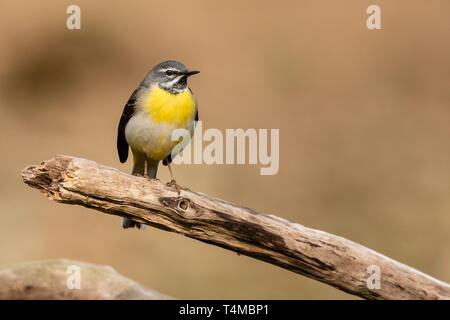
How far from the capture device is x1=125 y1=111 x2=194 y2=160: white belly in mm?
7789

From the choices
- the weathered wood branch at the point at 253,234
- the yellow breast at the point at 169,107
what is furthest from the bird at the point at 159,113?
the weathered wood branch at the point at 253,234

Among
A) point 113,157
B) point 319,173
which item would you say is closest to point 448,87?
point 319,173

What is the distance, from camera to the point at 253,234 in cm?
656

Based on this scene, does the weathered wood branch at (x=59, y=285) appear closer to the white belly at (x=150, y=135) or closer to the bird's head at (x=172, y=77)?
the white belly at (x=150, y=135)

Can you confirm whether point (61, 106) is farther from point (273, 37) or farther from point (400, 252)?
point (400, 252)

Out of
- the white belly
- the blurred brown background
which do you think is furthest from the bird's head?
the blurred brown background

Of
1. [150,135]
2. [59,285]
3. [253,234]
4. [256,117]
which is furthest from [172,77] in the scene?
[256,117]

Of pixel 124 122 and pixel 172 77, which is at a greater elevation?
pixel 172 77

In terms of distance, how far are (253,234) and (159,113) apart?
184 centimetres

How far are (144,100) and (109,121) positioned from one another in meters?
5.93

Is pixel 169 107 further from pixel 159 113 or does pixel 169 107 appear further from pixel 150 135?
pixel 150 135

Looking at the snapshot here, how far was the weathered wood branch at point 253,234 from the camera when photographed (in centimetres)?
653
